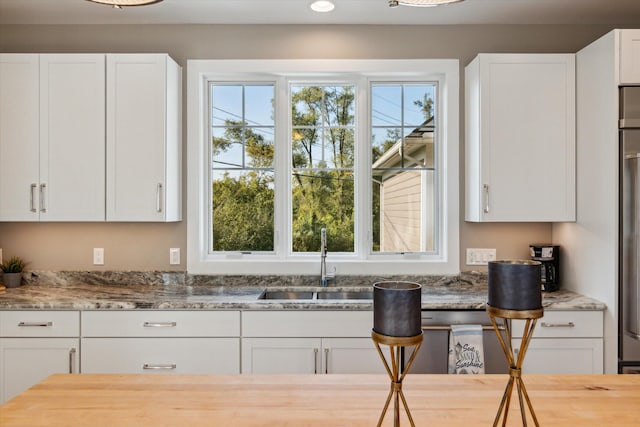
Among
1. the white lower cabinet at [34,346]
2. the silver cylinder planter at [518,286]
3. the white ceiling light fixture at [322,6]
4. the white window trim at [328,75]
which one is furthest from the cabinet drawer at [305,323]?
the white ceiling light fixture at [322,6]

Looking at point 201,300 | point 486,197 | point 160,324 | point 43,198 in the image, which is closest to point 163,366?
point 160,324

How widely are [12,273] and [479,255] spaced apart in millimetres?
3030

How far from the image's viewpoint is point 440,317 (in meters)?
2.48

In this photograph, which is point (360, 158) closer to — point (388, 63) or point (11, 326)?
point (388, 63)

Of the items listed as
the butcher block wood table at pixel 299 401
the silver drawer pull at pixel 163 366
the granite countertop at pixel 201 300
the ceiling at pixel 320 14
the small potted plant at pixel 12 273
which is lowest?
the silver drawer pull at pixel 163 366

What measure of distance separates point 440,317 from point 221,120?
6.34 ft

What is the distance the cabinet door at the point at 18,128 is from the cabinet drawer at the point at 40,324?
2.05 ft

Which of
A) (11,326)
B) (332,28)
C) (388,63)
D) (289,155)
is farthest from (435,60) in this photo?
(11,326)

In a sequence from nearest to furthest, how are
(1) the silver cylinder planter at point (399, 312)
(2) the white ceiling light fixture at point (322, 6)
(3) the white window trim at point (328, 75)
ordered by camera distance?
(1) the silver cylinder planter at point (399, 312) < (2) the white ceiling light fixture at point (322, 6) < (3) the white window trim at point (328, 75)

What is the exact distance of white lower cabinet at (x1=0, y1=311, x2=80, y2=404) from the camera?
8.14 feet

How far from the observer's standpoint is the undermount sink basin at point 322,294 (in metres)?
2.94

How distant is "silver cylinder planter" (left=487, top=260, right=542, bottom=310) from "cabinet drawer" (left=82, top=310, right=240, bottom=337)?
1.83 m

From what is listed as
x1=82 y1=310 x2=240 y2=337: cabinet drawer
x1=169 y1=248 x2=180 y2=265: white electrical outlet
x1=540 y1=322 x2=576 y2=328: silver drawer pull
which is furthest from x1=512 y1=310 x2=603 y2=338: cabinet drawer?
x1=169 y1=248 x2=180 y2=265: white electrical outlet

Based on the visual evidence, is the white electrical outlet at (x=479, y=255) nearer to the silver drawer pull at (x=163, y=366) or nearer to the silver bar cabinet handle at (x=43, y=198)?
the silver drawer pull at (x=163, y=366)
